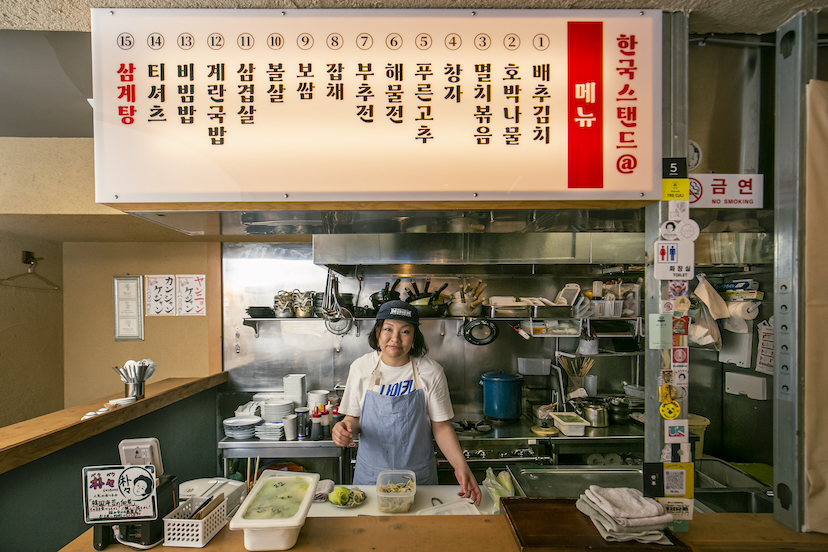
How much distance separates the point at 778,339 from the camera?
1.55 m

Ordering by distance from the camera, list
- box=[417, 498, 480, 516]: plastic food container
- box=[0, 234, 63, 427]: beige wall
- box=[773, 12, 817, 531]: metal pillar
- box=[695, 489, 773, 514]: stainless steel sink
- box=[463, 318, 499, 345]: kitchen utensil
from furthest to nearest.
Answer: box=[463, 318, 499, 345]: kitchen utensil → box=[0, 234, 63, 427]: beige wall → box=[695, 489, 773, 514]: stainless steel sink → box=[417, 498, 480, 516]: plastic food container → box=[773, 12, 817, 531]: metal pillar

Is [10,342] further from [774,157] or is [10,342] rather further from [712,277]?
[712,277]

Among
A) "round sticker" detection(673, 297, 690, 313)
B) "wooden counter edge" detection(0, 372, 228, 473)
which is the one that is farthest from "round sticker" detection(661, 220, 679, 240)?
"wooden counter edge" detection(0, 372, 228, 473)

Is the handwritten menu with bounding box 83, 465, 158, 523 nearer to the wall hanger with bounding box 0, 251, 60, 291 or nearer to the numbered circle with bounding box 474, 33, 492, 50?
the numbered circle with bounding box 474, 33, 492, 50

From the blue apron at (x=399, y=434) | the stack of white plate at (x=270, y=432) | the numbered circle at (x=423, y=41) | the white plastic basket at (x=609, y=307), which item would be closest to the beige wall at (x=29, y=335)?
the stack of white plate at (x=270, y=432)

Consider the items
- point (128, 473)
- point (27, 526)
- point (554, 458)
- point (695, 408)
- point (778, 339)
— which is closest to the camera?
point (128, 473)

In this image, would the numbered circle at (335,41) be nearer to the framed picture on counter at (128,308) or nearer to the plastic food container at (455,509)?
the plastic food container at (455,509)

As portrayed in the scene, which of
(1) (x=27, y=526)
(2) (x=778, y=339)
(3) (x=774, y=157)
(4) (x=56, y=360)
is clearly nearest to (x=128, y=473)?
(1) (x=27, y=526)

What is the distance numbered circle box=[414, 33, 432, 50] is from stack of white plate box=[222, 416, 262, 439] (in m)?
3.45

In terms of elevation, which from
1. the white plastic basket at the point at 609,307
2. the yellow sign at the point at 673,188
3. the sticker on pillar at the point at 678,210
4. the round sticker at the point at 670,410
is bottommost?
the round sticker at the point at 670,410

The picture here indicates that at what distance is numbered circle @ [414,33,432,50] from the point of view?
4.99 feet

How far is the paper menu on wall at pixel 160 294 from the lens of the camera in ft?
14.3

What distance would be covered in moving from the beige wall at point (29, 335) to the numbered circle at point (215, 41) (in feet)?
11.6

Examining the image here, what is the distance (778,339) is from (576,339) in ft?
9.91
